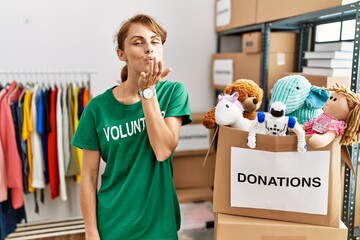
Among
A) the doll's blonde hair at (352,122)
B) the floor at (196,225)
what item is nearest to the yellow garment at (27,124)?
the floor at (196,225)

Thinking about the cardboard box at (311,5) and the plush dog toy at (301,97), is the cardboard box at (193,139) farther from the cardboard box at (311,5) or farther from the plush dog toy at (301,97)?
the plush dog toy at (301,97)

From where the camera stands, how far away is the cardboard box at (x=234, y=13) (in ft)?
6.80

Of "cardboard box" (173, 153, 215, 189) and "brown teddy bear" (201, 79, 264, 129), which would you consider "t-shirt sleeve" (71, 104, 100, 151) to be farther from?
"cardboard box" (173, 153, 215, 189)

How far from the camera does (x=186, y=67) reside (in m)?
2.72

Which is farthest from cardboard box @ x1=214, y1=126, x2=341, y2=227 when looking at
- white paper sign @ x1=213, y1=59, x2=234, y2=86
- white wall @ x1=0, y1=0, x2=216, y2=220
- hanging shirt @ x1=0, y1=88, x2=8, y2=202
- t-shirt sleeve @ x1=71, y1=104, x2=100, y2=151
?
white wall @ x1=0, y1=0, x2=216, y2=220

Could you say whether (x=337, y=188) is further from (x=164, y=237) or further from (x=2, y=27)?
(x=2, y=27)

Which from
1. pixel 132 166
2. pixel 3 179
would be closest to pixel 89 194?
pixel 132 166

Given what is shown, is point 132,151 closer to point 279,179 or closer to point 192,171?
point 279,179

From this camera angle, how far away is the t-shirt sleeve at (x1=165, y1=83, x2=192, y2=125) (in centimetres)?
100

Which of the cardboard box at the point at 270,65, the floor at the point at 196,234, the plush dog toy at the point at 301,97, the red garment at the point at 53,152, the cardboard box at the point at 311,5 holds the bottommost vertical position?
the floor at the point at 196,234

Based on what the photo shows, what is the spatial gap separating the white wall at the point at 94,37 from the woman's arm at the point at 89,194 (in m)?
1.59

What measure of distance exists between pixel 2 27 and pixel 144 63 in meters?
1.86

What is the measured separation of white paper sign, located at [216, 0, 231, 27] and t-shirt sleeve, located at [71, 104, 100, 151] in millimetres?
1716

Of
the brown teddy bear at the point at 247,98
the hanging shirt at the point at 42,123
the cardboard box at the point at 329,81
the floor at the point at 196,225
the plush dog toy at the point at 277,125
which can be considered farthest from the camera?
the floor at the point at 196,225
